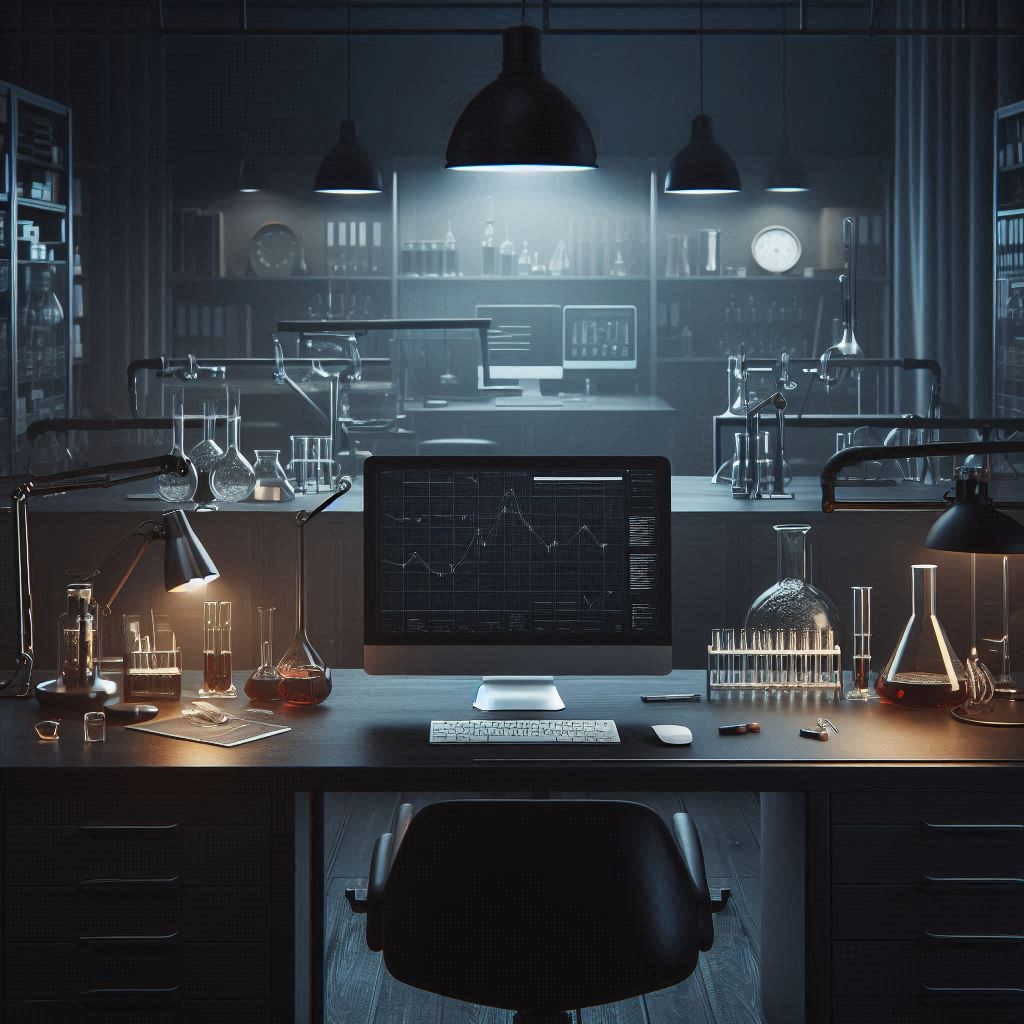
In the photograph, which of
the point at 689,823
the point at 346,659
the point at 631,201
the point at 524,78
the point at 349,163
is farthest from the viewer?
the point at 631,201

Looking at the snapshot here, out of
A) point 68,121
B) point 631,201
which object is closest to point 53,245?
point 68,121

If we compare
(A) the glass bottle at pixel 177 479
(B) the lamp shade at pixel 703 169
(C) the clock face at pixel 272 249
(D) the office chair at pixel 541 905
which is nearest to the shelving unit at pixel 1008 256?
(B) the lamp shade at pixel 703 169

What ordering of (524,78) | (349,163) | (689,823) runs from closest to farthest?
1. (689,823)
2. (524,78)
3. (349,163)

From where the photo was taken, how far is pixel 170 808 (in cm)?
192

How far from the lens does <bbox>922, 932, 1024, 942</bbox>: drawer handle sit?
6.31 ft

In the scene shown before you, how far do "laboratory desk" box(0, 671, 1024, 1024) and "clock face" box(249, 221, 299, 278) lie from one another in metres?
6.23

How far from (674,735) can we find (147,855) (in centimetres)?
79

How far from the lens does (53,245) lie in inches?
253

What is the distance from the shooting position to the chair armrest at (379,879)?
1.74m

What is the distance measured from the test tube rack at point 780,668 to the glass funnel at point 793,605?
0.02 meters

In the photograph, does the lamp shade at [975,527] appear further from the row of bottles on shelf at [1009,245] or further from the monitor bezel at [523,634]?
the row of bottles on shelf at [1009,245]

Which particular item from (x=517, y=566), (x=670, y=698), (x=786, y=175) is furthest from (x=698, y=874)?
(x=786, y=175)

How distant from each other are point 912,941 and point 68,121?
5.86 m

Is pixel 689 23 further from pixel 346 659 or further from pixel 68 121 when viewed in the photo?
pixel 346 659
